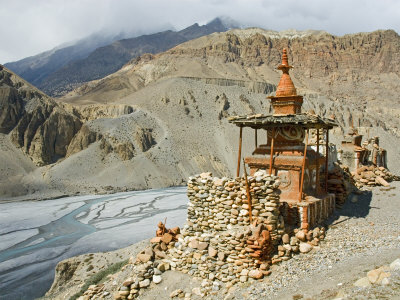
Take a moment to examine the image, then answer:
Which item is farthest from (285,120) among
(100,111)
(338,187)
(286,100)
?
(100,111)

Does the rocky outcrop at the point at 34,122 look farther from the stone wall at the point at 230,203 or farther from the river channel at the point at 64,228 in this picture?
the stone wall at the point at 230,203

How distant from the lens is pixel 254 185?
28.1 ft

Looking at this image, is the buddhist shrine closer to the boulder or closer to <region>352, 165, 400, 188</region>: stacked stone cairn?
the boulder

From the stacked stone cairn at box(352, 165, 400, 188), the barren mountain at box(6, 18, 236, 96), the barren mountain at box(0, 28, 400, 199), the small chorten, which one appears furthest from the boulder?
the barren mountain at box(6, 18, 236, 96)

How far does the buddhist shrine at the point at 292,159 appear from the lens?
34.0 ft

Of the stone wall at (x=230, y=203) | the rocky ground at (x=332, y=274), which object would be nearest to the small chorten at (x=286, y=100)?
the rocky ground at (x=332, y=274)

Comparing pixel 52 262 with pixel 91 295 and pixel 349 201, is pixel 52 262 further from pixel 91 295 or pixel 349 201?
pixel 349 201

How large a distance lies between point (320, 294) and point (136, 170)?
43960mm

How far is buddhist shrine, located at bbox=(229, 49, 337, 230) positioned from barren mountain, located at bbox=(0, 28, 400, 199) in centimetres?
3427

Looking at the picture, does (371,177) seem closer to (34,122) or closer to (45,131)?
(45,131)

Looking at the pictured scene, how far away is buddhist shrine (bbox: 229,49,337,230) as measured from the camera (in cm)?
1036

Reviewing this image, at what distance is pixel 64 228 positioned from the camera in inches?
1082

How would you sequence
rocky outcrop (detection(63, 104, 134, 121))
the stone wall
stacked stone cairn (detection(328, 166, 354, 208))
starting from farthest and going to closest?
rocky outcrop (detection(63, 104, 134, 121)) → stacked stone cairn (detection(328, 166, 354, 208)) → the stone wall

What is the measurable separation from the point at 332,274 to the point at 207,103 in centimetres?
6492
